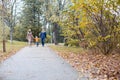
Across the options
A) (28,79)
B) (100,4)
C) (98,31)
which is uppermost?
(100,4)

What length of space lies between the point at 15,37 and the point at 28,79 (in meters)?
40.2

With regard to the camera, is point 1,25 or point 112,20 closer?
point 112,20

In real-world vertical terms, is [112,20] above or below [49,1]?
below

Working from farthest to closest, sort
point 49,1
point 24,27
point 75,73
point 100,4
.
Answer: point 24,27 → point 49,1 → point 100,4 → point 75,73

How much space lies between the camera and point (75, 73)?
10.2 m

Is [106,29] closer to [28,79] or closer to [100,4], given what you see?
[100,4]

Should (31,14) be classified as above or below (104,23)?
above

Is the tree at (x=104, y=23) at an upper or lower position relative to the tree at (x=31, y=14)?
lower

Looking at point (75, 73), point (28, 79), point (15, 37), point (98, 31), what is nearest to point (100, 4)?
point (98, 31)

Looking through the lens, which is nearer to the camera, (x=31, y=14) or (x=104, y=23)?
(x=104, y=23)

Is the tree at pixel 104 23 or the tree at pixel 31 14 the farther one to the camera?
the tree at pixel 31 14

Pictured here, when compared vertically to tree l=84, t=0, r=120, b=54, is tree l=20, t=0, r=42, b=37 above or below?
above

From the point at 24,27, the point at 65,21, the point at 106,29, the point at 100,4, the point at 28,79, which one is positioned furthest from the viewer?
the point at 24,27

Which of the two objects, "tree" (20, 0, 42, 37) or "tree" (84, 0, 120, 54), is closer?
"tree" (84, 0, 120, 54)
